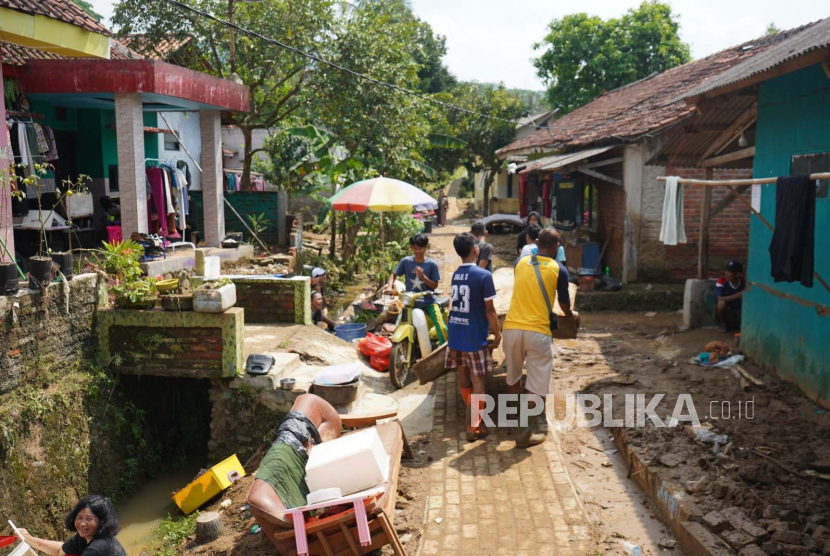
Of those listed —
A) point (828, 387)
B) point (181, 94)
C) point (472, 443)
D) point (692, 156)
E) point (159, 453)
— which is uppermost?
point (181, 94)

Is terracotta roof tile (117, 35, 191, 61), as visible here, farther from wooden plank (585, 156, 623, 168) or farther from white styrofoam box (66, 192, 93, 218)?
wooden plank (585, 156, 623, 168)

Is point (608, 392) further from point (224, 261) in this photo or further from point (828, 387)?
point (224, 261)

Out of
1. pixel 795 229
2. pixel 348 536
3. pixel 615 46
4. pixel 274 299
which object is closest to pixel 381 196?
pixel 274 299

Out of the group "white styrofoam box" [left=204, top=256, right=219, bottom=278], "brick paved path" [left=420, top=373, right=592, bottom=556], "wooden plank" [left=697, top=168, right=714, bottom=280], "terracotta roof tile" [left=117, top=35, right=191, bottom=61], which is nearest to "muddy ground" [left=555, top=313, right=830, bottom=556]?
"brick paved path" [left=420, top=373, right=592, bottom=556]

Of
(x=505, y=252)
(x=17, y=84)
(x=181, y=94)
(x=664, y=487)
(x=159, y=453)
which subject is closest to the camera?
(x=664, y=487)

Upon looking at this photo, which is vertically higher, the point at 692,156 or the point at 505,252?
the point at 692,156

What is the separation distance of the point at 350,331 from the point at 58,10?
5701 mm

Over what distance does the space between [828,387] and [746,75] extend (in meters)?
3.45

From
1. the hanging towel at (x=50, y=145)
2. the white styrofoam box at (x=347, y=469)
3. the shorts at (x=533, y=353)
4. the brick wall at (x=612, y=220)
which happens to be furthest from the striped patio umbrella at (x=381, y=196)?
the white styrofoam box at (x=347, y=469)

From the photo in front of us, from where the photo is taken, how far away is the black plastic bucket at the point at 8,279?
6.78 meters

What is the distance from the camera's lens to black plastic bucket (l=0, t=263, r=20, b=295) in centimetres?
678

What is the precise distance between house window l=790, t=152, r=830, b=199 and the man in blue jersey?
3.58 meters

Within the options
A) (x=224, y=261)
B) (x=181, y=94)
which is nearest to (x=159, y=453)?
(x=224, y=261)

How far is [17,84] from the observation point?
1104 centimetres
